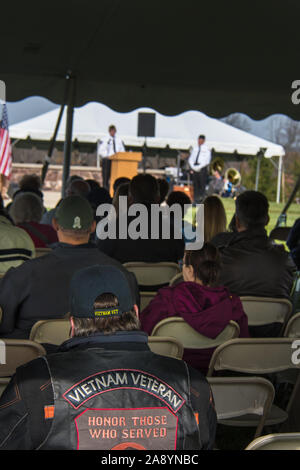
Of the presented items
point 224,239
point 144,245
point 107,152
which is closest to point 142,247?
point 144,245

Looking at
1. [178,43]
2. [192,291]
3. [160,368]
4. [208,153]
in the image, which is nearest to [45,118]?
[208,153]

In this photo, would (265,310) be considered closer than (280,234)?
Yes

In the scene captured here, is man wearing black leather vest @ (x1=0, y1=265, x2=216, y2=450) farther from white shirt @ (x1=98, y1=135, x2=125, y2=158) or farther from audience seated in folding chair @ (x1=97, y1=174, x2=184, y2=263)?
white shirt @ (x1=98, y1=135, x2=125, y2=158)

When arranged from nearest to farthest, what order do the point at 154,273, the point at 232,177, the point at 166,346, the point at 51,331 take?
the point at 166,346
the point at 51,331
the point at 154,273
the point at 232,177

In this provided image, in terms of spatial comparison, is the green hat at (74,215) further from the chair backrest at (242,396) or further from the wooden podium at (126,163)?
the wooden podium at (126,163)

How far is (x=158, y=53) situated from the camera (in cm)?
785

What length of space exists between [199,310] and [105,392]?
61.5 inches

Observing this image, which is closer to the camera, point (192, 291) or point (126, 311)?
point (126, 311)

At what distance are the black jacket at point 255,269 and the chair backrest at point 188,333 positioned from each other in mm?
911

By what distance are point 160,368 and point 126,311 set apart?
0.20 metres

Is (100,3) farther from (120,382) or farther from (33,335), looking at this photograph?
(120,382)

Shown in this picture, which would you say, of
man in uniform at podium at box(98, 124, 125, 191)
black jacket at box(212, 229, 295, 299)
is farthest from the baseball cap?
man in uniform at podium at box(98, 124, 125, 191)

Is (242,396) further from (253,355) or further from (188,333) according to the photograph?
(188,333)
